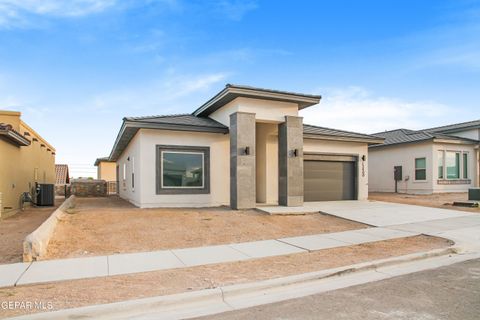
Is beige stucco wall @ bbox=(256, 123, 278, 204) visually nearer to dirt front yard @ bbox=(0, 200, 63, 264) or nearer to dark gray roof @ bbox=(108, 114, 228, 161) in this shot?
dark gray roof @ bbox=(108, 114, 228, 161)

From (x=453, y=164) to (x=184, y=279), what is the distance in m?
24.5

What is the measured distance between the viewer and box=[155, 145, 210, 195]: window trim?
47.4ft

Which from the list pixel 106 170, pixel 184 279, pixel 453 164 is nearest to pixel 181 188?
pixel 184 279

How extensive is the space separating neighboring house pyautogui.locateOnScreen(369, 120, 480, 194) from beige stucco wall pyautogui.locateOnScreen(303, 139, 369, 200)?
694cm

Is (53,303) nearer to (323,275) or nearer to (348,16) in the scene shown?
(323,275)

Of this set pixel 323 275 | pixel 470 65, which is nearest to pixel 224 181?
pixel 323 275

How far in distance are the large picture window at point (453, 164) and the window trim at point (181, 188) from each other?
18029 millimetres

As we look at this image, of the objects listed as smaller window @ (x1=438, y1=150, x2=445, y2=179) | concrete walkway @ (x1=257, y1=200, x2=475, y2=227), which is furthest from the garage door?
smaller window @ (x1=438, y1=150, x2=445, y2=179)

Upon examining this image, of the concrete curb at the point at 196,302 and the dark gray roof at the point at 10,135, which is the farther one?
the dark gray roof at the point at 10,135

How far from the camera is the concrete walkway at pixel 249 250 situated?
601 cm

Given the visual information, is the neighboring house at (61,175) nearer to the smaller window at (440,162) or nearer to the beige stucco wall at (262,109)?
the beige stucco wall at (262,109)

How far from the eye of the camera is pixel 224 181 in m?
15.5

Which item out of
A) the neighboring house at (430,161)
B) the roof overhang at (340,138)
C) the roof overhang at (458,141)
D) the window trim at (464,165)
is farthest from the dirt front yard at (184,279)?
the window trim at (464,165)

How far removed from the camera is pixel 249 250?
789 cm
